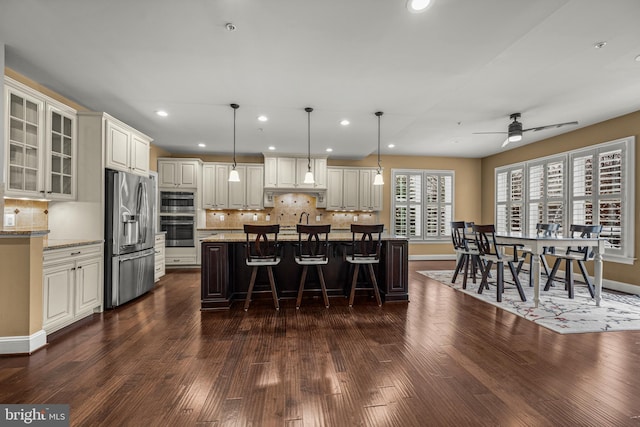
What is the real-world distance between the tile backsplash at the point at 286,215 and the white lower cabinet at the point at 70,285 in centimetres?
364

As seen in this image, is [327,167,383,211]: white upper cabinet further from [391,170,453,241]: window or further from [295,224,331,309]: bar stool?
[295,224,331,309]: bar stool

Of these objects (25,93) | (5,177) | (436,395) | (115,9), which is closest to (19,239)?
(5,177)

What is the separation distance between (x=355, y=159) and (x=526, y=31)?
518 cm

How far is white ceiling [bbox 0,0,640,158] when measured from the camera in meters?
2.16

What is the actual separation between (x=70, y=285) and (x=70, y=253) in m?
0.34

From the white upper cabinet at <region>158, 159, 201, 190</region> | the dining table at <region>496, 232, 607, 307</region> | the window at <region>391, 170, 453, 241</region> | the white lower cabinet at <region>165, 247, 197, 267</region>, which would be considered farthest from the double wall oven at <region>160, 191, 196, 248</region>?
the dining table at <region>496, 232, 607, 307</region>

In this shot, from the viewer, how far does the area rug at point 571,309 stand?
3.06 metres

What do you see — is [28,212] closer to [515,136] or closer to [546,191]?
[515,136]

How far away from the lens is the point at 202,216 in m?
6.80

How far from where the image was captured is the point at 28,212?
319 cm

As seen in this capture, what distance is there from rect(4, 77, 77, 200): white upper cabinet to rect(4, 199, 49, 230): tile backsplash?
11.6 inches

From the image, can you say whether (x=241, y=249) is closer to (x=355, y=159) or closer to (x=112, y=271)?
(x=112, y=271)

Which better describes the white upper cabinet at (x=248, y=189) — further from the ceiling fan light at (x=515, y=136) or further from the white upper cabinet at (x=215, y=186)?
the ceiling fan light at (x=515, y=136)

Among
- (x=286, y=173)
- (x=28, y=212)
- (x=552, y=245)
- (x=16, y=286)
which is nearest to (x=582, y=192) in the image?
(x=552, y=245)
